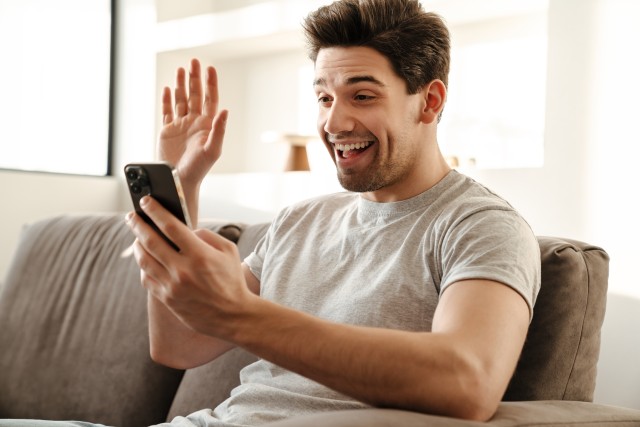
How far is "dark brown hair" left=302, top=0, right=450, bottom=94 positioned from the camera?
153cm

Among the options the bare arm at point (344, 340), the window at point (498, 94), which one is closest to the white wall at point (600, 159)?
the window at point (498, 94)

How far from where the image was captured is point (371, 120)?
154 centimetres

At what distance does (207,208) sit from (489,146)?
1.06 metres

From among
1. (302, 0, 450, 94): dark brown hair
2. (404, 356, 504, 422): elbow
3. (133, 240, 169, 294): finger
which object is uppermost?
(302, 0, 450, 94): dark brown hair

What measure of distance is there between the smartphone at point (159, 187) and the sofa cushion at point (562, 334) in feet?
2.04

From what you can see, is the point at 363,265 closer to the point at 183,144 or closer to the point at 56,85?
the point at 183,144

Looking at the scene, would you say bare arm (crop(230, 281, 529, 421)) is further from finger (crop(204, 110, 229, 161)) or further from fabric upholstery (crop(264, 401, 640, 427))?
finger (crop(204, 110, 229, 161))

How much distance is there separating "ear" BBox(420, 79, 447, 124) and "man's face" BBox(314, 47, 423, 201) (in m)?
0.04

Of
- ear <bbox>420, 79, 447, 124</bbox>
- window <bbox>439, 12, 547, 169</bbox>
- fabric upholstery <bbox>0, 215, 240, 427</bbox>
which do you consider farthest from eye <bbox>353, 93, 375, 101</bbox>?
window <bbox>439, 12, 547, 169</bbox>

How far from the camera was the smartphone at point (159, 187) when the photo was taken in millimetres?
1125

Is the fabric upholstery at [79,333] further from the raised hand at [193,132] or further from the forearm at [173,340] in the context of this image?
the raised hand at [193,132]

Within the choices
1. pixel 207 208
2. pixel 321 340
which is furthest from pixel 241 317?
pixel 207 208

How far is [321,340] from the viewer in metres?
1.13

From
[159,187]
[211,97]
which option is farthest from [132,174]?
[211,97]
